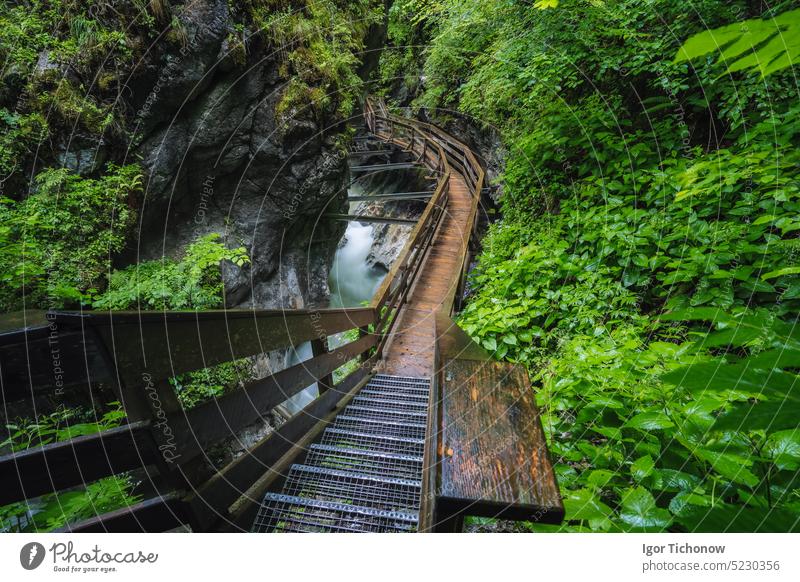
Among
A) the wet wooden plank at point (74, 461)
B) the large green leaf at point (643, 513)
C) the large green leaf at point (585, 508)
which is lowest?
Result: the large green leaf at point (585, 508)

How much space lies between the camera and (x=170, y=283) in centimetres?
738

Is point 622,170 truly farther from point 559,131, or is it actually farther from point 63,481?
point 63,481

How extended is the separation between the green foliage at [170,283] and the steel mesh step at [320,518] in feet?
17.7

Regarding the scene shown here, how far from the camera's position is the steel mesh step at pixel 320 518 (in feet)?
6.02

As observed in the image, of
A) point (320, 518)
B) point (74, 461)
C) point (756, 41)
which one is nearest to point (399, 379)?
point (320, 518)

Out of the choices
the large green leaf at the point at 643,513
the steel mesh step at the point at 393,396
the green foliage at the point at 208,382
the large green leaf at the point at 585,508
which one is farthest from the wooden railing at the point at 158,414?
the green foliage at the point at 208,382

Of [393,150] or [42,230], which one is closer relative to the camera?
[42,230]

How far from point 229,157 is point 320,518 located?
10048mm

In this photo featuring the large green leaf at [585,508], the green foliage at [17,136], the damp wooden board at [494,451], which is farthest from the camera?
the green foliage at [17,136]

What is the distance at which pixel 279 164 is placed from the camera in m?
9.88

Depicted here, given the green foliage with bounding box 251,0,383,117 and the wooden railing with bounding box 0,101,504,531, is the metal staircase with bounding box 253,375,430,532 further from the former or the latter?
the green foliage with bounding box 251,0,383,117

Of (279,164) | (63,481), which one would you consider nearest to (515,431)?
(63,481)

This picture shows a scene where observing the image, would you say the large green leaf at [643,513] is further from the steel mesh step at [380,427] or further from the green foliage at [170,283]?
the green foliage at [170,283]
